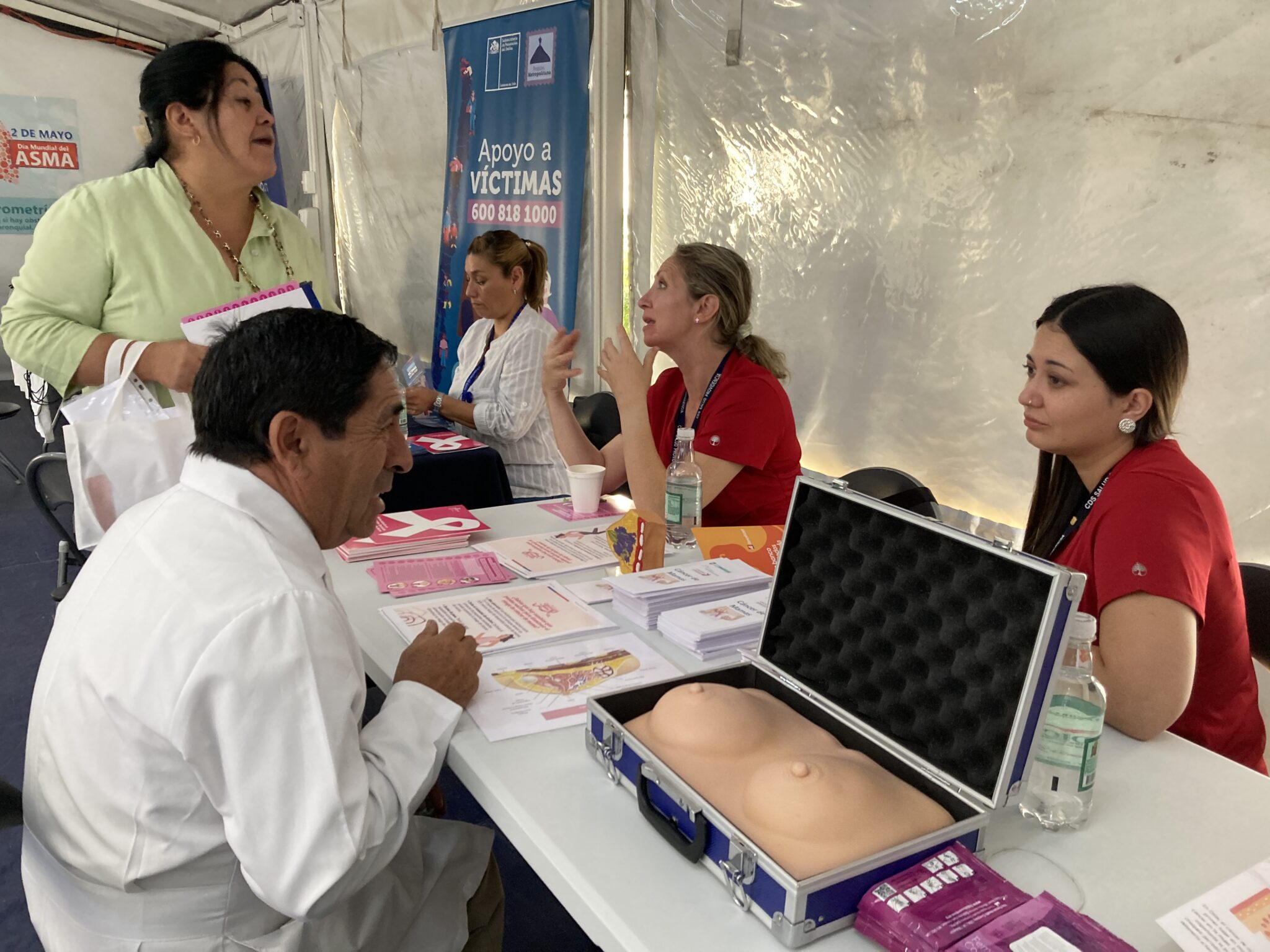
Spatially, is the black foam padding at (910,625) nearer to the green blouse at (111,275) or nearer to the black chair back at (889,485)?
the black chair back at (889,485)

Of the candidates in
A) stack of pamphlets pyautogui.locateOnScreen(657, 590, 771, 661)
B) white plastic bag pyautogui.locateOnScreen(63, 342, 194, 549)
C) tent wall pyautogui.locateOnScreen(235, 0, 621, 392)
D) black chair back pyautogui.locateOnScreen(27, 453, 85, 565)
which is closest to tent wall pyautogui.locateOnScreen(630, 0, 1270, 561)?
tent wall pyautogui.locateOnScreen(235, 0, 621, 392)

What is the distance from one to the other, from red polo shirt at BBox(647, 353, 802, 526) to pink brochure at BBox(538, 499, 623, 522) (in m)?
0.24

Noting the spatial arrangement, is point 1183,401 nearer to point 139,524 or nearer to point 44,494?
point 139,524

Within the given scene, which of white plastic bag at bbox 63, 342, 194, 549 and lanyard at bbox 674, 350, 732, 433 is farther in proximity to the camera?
lanyard at bbox 674, 350, 732, 433

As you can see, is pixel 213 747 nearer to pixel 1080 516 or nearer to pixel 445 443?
pixel 1080 516

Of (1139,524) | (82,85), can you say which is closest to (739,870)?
(1139,524)

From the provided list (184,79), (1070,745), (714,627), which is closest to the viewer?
(1070,745)

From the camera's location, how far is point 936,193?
273 centimetres

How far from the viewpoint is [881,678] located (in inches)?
41.9

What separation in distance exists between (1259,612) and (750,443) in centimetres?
110

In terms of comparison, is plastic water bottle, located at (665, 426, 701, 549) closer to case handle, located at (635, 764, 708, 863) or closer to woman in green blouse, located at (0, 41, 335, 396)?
woman in green blouse, located at (0, 41, 335, 396)

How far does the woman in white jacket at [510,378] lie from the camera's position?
338cm

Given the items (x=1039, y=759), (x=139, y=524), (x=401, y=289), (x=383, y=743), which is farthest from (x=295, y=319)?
(x=401, y=289)

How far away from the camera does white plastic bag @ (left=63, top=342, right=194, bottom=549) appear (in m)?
1.64
